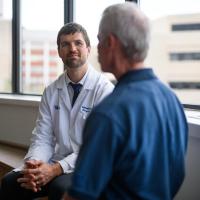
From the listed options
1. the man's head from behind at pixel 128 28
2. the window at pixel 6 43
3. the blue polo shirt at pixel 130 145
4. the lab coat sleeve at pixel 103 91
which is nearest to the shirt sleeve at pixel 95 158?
the blue polo shirt at pixel 130 145

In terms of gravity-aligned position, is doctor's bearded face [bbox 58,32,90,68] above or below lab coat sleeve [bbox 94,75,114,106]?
above

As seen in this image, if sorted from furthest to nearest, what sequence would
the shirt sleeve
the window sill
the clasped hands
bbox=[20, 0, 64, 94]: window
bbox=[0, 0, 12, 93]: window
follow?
bbox=[0, 0, 12, 93]: window < bbox=[20, 0, 64, 94]: window < the window sill < the clasped hands < the shirt sleeve

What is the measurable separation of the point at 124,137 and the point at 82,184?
0.62 feet

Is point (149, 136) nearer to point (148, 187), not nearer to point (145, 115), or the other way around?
point (145, 115)

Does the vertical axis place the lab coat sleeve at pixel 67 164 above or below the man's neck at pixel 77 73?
below

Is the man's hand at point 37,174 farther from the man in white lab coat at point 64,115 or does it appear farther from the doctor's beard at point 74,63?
the doctor's beard at point 74,63

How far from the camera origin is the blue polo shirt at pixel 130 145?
1.05 metres

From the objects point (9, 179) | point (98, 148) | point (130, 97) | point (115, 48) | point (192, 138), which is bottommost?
point (9, 179)

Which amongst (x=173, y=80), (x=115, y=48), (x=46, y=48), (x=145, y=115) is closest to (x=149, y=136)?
(x=145, y=115)

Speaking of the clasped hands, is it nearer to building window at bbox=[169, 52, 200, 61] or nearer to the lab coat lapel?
the lab coat lapel

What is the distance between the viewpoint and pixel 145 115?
3.54 feet

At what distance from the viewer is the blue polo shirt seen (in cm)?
105

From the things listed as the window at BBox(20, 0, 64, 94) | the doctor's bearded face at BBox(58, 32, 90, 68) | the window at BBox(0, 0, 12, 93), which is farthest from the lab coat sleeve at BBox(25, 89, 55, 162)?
the window at BBox(0, 0, 12, 93)

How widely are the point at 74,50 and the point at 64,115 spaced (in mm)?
378
